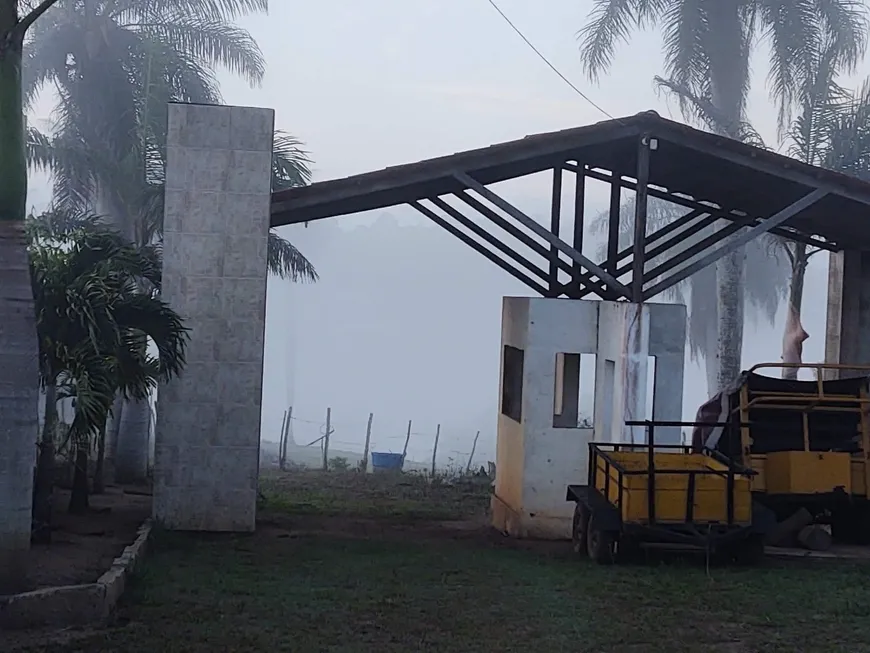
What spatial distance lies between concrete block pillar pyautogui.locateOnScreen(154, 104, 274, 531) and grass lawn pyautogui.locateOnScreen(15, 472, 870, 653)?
75cm

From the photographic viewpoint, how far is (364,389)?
236 feet

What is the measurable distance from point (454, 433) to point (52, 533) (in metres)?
58.4

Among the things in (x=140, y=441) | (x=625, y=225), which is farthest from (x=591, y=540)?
(x=625, y=225)

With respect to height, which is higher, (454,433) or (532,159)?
(532,159)

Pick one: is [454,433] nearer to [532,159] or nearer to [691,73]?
[691,73]

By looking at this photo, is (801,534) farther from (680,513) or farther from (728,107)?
(728,107)

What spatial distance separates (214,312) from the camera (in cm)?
1343

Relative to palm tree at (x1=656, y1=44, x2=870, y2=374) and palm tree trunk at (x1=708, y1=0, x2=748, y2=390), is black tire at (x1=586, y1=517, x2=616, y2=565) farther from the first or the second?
palm tree trunk at (x1=708, y1=0, x2=748, y2=390)

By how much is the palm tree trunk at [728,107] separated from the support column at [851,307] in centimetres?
815

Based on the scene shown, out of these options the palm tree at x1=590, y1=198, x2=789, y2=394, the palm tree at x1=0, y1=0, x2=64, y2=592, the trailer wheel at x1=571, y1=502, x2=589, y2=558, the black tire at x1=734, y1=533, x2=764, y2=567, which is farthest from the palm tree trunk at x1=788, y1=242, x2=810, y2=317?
the palm tree at x1=0, y1=0, x2=64, y2=592

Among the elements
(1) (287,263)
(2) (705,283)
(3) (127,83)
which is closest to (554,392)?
(1) (287,263)

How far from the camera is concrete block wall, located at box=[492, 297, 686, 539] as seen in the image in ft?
45.8

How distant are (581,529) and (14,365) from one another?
6.29 metres

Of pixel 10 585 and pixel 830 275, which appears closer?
pixel 10 585
